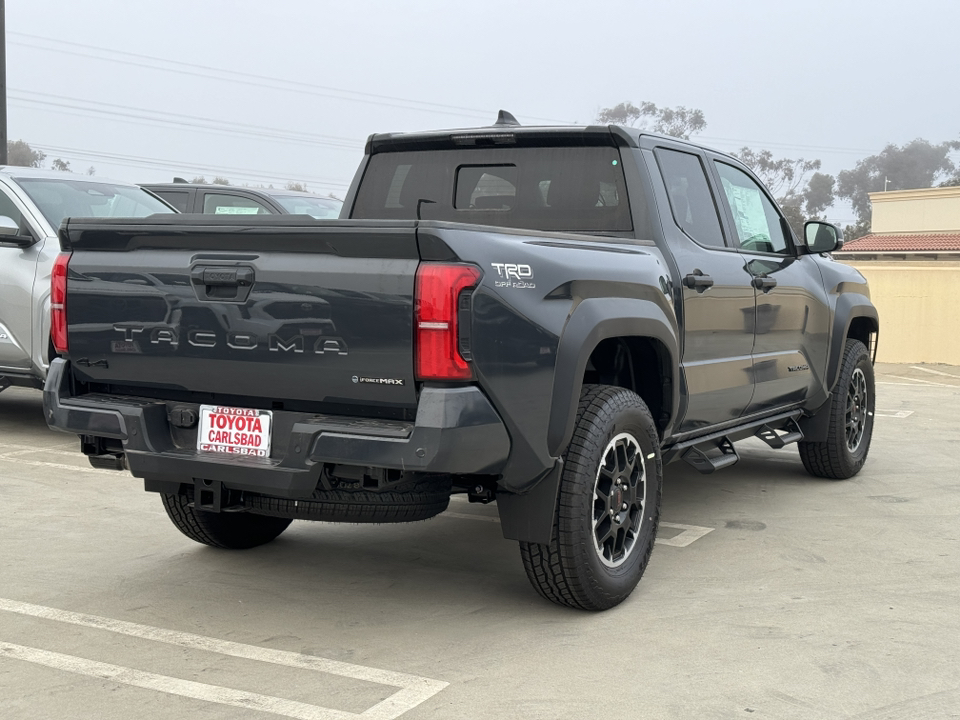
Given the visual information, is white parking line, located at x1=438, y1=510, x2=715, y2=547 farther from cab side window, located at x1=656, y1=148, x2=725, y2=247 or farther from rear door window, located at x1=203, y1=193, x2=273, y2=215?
rear door window, located at x1=203, y1=193, x2=273, y2=215

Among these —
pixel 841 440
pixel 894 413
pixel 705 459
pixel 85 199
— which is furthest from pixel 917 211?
pixel 705 459

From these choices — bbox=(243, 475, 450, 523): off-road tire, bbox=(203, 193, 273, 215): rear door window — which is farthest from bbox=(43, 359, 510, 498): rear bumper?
bbox=(203, 193, 273, 215): rear door window

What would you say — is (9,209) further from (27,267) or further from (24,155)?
(24,155)

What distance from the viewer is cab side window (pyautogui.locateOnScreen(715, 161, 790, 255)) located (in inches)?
249

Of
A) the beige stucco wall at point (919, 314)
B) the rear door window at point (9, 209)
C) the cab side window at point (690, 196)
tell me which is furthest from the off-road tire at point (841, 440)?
the beige stucco wall at point (919, 314)

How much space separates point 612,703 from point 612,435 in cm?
124

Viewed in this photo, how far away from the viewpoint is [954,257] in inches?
1853

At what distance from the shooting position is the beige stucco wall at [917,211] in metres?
53.2

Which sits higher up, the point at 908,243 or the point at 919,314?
the point at 908,243

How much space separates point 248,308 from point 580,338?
4.03ft

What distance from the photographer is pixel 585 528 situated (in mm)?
4418

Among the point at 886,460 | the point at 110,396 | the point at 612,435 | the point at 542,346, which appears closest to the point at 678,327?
the point at 612,435

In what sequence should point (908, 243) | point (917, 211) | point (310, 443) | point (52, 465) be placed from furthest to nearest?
point (917, 211)
point (908, 243)
point (52, 465)
point (310, 443)

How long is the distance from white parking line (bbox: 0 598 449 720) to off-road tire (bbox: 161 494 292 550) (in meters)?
0.81
